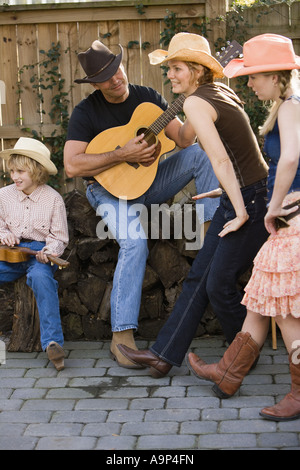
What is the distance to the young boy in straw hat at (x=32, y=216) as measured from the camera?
482 cm

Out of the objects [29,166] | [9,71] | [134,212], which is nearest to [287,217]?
[134,212]

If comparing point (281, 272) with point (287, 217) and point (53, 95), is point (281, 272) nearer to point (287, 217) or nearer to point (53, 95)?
point (287, 217)

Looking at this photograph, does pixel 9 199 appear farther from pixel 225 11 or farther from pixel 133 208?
pixel 225 11

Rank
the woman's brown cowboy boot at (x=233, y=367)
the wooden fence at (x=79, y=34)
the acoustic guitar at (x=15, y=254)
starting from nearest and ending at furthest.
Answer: the woman's brown cowboy boot at (x=233, y=367) → the acoustic guitar at (x=15, y=254) → the wooden fence at (x=79, y=34)

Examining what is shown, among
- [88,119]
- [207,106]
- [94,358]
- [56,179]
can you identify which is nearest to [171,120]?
[88,119]

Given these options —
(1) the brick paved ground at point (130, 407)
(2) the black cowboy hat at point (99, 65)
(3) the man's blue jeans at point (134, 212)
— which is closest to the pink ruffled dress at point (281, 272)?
(1) the brick paved ground at point (130, 407)

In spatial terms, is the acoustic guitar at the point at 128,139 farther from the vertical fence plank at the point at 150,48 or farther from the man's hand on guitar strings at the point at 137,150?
the vertical fence plank at the point at 150,48

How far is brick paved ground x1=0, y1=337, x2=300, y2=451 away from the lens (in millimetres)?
3586

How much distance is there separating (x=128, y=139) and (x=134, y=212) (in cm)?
48

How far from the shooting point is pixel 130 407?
4016 mm

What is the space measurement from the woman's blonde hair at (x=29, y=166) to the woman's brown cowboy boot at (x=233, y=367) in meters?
1.71

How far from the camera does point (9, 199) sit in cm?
505

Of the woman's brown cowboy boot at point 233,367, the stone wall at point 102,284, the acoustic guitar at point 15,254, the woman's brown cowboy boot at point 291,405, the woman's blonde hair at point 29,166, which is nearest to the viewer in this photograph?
the woman's brown cowboy boot at point 291,405

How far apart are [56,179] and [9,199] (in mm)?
1802
